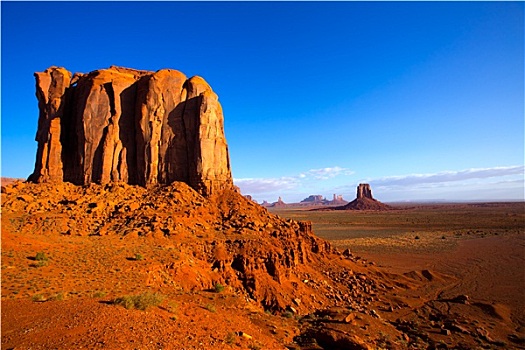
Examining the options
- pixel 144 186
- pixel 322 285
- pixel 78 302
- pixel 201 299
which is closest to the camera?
pixel 78 302

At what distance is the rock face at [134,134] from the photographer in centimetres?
2900

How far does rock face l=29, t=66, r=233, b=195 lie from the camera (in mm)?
29000

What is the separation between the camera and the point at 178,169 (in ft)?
98.6

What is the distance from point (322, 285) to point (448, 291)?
12215 mm

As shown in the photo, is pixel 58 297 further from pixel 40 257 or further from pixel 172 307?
pixel 40 257

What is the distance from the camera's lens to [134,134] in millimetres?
30266

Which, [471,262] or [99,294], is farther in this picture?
[471,262]

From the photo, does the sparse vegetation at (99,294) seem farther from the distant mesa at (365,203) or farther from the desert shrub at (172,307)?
the distant mesa at (365,203)

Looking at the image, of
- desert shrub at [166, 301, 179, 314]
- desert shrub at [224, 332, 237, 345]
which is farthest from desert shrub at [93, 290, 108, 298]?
desert shrub at [224, 332, 237, 345]

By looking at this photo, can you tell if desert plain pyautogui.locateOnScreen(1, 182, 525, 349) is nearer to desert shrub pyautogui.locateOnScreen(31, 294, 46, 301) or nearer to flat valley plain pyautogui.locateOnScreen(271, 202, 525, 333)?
desert shrub pyautogui.locateOnScreen(31, 294, 46, 301)

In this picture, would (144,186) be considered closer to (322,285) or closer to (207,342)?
(322,285)

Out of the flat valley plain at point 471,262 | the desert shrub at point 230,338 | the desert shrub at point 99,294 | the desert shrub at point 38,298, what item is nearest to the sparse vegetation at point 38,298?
the desert shrub at point 38,298

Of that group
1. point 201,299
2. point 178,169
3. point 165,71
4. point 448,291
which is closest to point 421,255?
point 448,291

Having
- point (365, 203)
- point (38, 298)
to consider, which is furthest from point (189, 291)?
point (365, 203)
